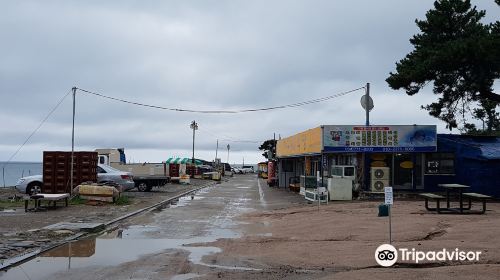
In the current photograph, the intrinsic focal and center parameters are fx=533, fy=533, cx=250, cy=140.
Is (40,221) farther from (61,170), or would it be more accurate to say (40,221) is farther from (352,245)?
(352,245)

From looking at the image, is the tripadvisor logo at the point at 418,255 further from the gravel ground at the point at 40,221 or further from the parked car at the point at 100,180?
the parked car at the point at 100,180

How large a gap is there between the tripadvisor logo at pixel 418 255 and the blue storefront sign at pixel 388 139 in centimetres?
1672

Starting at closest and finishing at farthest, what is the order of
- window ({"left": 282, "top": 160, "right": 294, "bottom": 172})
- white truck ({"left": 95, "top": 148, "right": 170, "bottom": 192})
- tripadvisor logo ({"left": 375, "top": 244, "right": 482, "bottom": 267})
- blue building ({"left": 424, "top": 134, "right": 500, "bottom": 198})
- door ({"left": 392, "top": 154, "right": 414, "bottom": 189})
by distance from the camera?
tripadvisor logo ({"left": 375, "top": 244, "right": 482, "bottom": 267}), blue building ({"left": 424, "top": 134, "right": 500, "bottom": 198}), door ({"left": 392, "top": 154, "right": 414, "bottom": 189}), white truck ({"left": 95, "top": 148, "right": 170, "bottom": 192}), window ({"left": 282, "top": 160, "right": 294, "bottom": 172})

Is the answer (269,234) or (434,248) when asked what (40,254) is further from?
(434,248)

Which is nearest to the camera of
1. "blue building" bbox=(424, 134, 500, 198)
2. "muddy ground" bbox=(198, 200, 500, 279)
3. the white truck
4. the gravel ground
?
"muddy ground" bbox=(198, 200, 500, 279)

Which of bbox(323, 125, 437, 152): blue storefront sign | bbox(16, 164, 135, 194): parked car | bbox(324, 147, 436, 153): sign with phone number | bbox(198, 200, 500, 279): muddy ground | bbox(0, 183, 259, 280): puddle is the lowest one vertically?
bbox(0, 183, 259, 280): puddle

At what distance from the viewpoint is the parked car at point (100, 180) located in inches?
981

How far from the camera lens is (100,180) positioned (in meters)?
25.8

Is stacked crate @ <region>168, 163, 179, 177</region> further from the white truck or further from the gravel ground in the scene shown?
the gravel ground

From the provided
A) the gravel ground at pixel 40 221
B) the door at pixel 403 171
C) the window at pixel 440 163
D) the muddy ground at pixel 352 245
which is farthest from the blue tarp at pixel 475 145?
the gravel ground at pixel 40 221

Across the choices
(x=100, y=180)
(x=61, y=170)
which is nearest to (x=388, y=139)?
(x=100, y=180)

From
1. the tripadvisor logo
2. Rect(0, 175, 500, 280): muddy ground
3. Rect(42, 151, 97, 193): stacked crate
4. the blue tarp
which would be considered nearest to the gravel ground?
Rect(0, 175, 500, 280): muddy ground

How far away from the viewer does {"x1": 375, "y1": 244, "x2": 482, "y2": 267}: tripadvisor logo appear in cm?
868

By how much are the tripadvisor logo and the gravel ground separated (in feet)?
22.1
